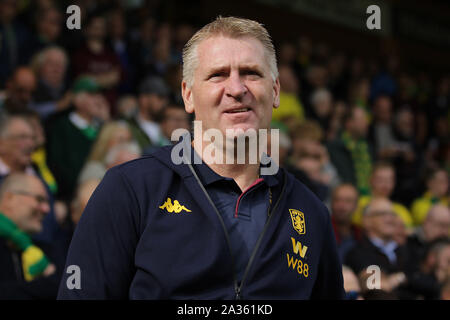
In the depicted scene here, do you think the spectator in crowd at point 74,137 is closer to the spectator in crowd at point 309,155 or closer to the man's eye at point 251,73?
the spectator in crowd at point 309,155

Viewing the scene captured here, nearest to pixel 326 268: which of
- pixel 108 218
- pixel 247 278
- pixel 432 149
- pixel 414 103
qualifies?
pixel 247 278

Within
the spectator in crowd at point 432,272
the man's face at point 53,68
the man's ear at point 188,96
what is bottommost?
the spectator in crowd at point 432,272

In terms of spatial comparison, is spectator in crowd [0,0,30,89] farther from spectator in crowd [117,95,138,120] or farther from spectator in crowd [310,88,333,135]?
spectator in crowd [310,88,333,135]

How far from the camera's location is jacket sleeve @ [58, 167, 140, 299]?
5.61 feet

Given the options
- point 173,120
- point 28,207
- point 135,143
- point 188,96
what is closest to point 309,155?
point 173,120

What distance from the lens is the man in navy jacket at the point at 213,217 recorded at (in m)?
1.71

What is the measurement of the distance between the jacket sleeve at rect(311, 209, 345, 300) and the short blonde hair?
496mm

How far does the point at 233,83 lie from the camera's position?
1.81 m

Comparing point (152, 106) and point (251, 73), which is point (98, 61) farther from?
point (251, 73)

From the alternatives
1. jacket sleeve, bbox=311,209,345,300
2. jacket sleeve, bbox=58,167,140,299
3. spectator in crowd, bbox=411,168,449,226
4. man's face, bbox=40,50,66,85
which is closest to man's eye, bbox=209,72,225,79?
jacket sleeve, bbox=58,167,140,299

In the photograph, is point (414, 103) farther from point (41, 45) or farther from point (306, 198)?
point (306, 198)

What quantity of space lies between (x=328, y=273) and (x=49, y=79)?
447cm

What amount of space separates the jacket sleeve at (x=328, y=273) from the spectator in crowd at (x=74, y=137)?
12.1 feet

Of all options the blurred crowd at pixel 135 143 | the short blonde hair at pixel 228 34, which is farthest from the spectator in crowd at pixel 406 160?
the short blonde hair at pixel 228 34
